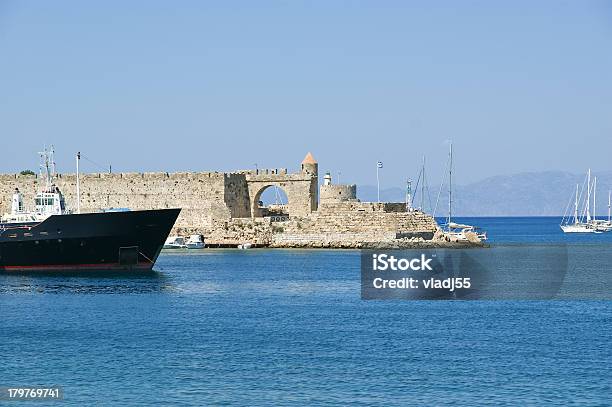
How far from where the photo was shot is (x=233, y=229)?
54.1 m

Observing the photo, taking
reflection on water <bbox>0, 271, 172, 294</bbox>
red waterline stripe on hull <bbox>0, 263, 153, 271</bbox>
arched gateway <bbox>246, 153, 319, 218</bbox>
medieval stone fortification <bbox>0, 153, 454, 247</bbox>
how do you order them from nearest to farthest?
reflection on water <bbox>0, 271, 172, 294</bbox>
red waterline stripe on hull <bbox>0, 263, 153, 271</bbox>
medieval stone fortification <bbox>0, 153, 454, 247</bbox>
arched gateway <bbox>246, 153, 319, 218</bbox>

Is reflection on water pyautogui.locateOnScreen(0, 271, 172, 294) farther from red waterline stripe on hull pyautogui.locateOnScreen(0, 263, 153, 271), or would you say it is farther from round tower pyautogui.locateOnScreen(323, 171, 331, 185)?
round tower pyautogui.locateOnScreen(323, 171, 331, 185)

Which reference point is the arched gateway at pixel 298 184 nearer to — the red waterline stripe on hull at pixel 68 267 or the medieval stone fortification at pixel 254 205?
the medieval stone fortification at pixel 254 205

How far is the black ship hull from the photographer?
35.7 meters

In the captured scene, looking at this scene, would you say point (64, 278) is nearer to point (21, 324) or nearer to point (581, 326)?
point (21, 324)

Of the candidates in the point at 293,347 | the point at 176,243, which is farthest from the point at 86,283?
the point at 176,243

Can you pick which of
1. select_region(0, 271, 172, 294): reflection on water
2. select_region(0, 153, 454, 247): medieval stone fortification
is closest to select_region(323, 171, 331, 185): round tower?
select_region(0, 153, 454, 247): medieval stone fortification

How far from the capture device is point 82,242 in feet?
118

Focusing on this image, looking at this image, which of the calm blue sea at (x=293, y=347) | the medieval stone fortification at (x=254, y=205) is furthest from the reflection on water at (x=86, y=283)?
the medieval stone fortification at (x=254, y=205)

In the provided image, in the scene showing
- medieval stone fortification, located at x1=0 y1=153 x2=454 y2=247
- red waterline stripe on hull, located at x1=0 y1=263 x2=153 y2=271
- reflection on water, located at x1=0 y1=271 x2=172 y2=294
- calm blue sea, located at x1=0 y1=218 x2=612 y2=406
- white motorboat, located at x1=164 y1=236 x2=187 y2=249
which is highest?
medieval stone fortification, located at x1=0 y1=153 x2=454 y2=247

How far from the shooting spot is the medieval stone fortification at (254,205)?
5216 cm

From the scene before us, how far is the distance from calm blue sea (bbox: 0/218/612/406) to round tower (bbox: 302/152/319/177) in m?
21.2

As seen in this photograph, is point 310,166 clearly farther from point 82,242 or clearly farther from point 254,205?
point 82,242

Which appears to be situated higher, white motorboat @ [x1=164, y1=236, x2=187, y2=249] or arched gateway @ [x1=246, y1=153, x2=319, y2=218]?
arched gateway @ [x1=246, y1=153, x2=319, y2=218]
